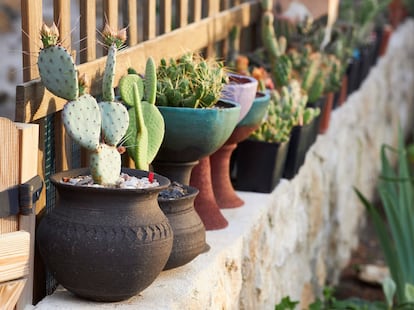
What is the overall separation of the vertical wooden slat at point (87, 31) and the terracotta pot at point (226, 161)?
70 centimetres

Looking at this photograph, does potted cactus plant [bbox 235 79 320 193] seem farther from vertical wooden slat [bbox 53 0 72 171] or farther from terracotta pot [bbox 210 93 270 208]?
vertical wooden slat [bbox 53 0 72 171]

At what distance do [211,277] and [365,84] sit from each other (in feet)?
13.8

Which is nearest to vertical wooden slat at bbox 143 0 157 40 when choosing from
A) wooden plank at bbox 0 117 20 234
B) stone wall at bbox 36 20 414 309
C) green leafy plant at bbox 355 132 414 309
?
stone wall at bbox 36 20 414 309

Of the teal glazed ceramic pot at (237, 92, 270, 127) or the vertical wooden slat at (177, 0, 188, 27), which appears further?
the vertical wooden slat at (177, 0, 188, 27)

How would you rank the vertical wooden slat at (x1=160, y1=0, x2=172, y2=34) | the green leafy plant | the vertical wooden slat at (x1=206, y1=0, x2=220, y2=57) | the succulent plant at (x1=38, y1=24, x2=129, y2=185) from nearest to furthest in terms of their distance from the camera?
the succulent plant at (x1=38, y1=24, x2=129, y2=185), the vertical wooden slat at (x1=160, y1=0, x2=172, y2=34), the vertical wooden slat at (x1=206, y1=0, x2=220, y2=57), the green leafy plant

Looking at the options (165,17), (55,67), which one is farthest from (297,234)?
(55,67)

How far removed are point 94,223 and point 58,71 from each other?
0.36m

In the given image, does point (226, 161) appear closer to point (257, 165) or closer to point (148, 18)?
point (257, 165)

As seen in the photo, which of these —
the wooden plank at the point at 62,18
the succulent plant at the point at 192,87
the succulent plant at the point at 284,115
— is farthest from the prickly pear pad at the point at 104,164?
the succulent plant at the point at 284,115

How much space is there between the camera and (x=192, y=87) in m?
2.71

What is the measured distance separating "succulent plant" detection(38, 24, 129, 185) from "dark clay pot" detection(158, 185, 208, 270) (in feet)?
0.89

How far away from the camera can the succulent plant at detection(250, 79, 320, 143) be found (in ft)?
11.6

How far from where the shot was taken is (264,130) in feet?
11.6

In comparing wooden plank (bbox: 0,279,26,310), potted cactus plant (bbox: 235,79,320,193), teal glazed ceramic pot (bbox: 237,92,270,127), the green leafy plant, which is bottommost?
the green leafy plant
